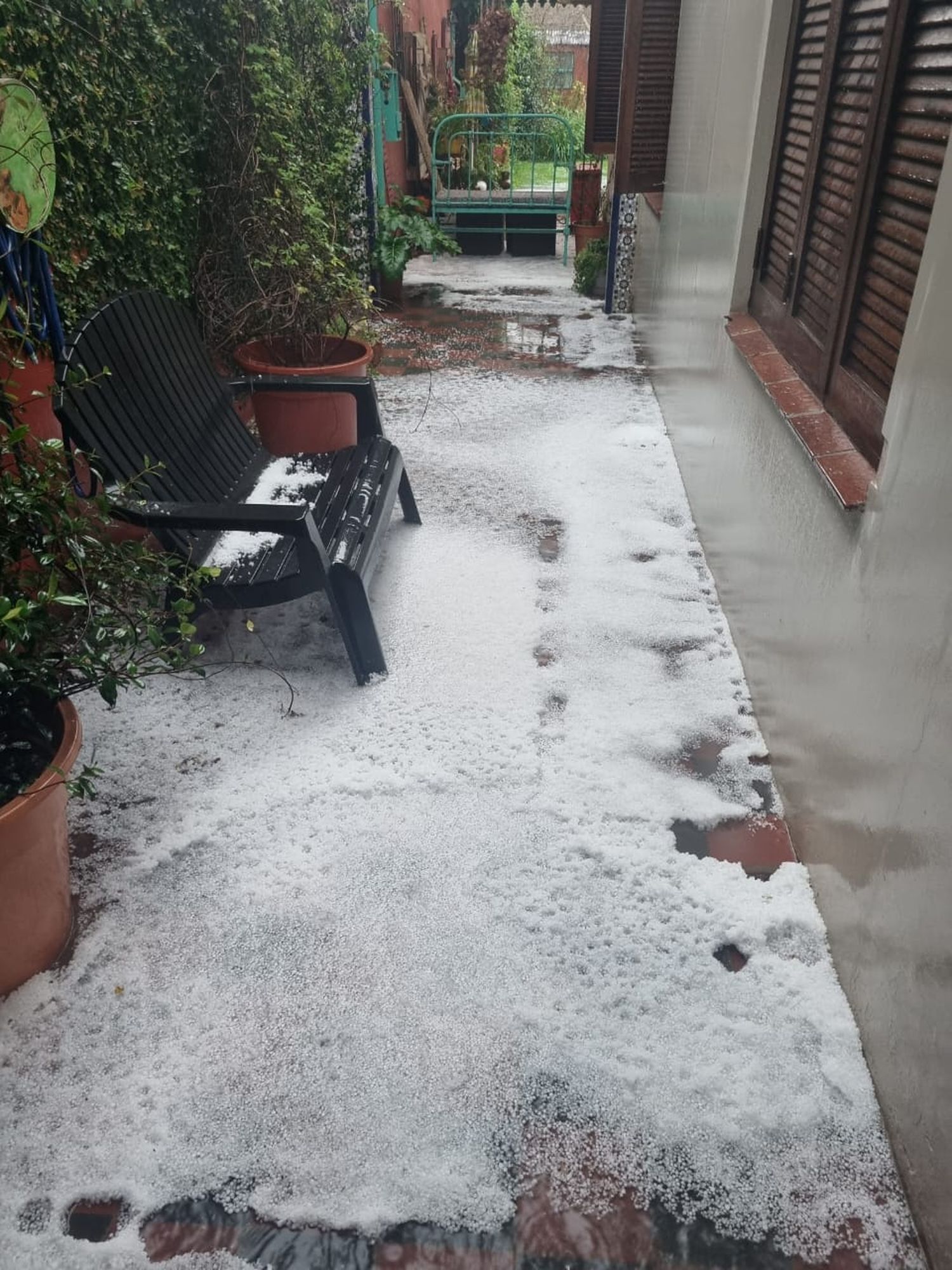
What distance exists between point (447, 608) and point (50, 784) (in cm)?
147

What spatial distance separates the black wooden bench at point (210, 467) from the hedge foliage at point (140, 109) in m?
0.25

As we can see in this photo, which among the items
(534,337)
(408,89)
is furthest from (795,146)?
(408,89)

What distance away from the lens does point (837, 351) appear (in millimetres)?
1915

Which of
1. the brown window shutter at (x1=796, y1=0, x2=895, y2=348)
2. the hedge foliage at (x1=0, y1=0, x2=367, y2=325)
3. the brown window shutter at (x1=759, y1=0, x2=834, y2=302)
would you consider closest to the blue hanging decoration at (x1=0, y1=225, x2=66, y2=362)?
the hedge foliage at (x1=0, y1=0, x2=367, y2=325)

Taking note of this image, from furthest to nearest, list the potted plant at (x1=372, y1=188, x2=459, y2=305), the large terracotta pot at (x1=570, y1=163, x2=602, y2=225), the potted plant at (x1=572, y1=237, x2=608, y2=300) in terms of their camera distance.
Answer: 1. the large terracotta pot at (x1=570, y1=163, x2=602, y2=225)
2. the potted plant at (x1=572, y1=237, x2=608, y2=300)
3. the potted plant at (x1=372, y1=188, x2=459, y2=305)

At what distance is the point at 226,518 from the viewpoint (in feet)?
6.90

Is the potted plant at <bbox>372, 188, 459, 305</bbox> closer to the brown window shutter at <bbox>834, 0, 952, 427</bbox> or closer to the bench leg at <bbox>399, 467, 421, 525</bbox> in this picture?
the bench leg at <bbox>399, 467, 421, 525</bbox>

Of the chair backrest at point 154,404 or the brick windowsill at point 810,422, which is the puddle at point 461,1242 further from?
the chair backrest at point 154,404

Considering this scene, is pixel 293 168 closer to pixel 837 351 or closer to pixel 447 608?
pixel 447 608

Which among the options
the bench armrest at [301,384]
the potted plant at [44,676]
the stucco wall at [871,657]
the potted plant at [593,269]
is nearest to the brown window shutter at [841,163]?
the stucco wall at [871,657]

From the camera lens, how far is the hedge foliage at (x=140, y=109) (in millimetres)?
2287

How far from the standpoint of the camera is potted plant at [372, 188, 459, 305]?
18.3 ft

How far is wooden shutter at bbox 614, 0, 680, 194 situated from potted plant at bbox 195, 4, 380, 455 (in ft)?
5.13

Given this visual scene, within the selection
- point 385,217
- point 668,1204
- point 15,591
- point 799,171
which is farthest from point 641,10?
point 668,1204
